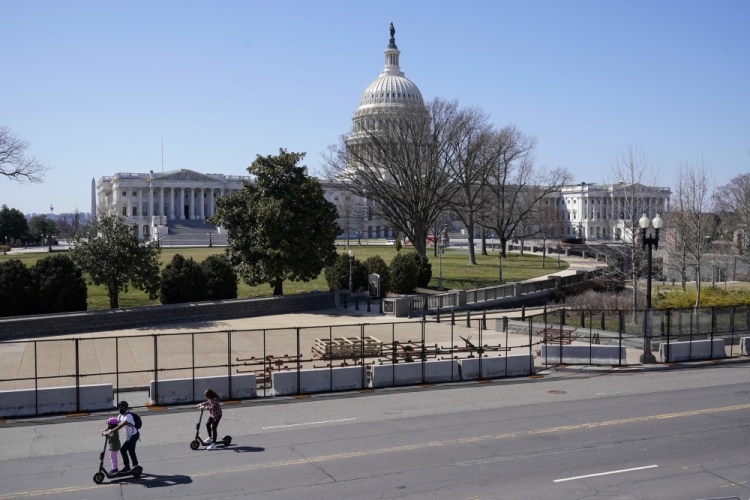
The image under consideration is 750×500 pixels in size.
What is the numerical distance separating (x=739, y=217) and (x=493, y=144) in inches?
937

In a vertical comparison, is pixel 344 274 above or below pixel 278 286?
above

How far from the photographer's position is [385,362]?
2675cm

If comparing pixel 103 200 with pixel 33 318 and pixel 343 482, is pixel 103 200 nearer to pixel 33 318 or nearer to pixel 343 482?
pixel 33 318

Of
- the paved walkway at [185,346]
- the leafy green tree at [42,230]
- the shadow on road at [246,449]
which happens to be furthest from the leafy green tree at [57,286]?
the leafy green tree at [42,230]

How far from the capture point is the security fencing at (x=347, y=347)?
2462 centimetres

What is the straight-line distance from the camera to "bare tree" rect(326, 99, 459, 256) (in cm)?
6100

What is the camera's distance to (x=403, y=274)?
5134 centimetres

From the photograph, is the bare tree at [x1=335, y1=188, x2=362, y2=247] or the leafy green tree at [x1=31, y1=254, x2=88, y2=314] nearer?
the leafy green tree at [x1=31, y1=254, x2=88, y2=314]

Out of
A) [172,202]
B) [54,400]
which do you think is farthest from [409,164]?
[172,202]

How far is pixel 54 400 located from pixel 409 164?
43.6m

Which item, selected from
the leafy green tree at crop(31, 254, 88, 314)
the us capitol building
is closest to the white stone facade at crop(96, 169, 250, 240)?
the us capitol building

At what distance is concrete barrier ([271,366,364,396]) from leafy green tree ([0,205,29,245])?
115 m

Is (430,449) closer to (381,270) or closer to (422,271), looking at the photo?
(381,270)

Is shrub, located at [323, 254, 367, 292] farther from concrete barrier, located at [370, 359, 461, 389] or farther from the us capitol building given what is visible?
the us capitol building
